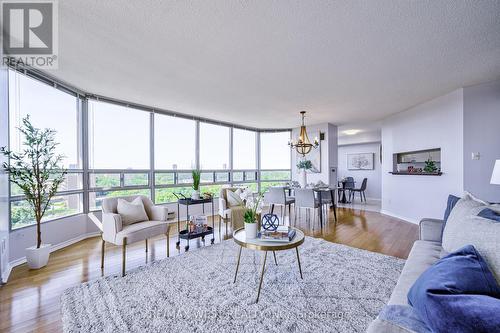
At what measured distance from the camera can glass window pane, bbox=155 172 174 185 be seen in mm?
4992

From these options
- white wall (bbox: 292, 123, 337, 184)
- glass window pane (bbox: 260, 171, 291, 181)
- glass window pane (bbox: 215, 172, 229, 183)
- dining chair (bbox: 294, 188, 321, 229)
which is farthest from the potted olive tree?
white wall (bbox: 292, 123, 337, 184)

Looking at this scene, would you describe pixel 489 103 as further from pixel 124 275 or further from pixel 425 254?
pixel 124 275

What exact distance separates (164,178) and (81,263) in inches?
98.8

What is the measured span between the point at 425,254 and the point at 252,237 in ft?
4.82

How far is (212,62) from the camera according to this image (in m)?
2.75

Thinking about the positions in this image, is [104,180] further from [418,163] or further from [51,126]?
[418,163]

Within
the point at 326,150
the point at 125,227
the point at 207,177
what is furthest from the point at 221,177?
the point at 125,227

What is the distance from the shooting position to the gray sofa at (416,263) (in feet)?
3.06

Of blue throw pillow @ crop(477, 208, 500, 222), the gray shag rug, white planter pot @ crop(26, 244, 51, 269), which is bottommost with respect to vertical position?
the gray shag rug

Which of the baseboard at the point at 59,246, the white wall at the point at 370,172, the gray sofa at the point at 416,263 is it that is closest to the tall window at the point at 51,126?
the baseboard at the point at 59,246

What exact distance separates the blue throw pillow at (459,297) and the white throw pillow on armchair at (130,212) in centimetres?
292

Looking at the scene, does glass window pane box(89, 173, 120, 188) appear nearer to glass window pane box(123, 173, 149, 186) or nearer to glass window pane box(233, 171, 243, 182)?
glass window pane box(123, 173, 149, 186)

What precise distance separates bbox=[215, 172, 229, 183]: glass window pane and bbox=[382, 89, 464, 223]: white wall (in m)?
4.35

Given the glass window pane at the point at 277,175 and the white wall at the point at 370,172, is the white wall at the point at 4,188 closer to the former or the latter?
the glass window pane at the point at 277,175
